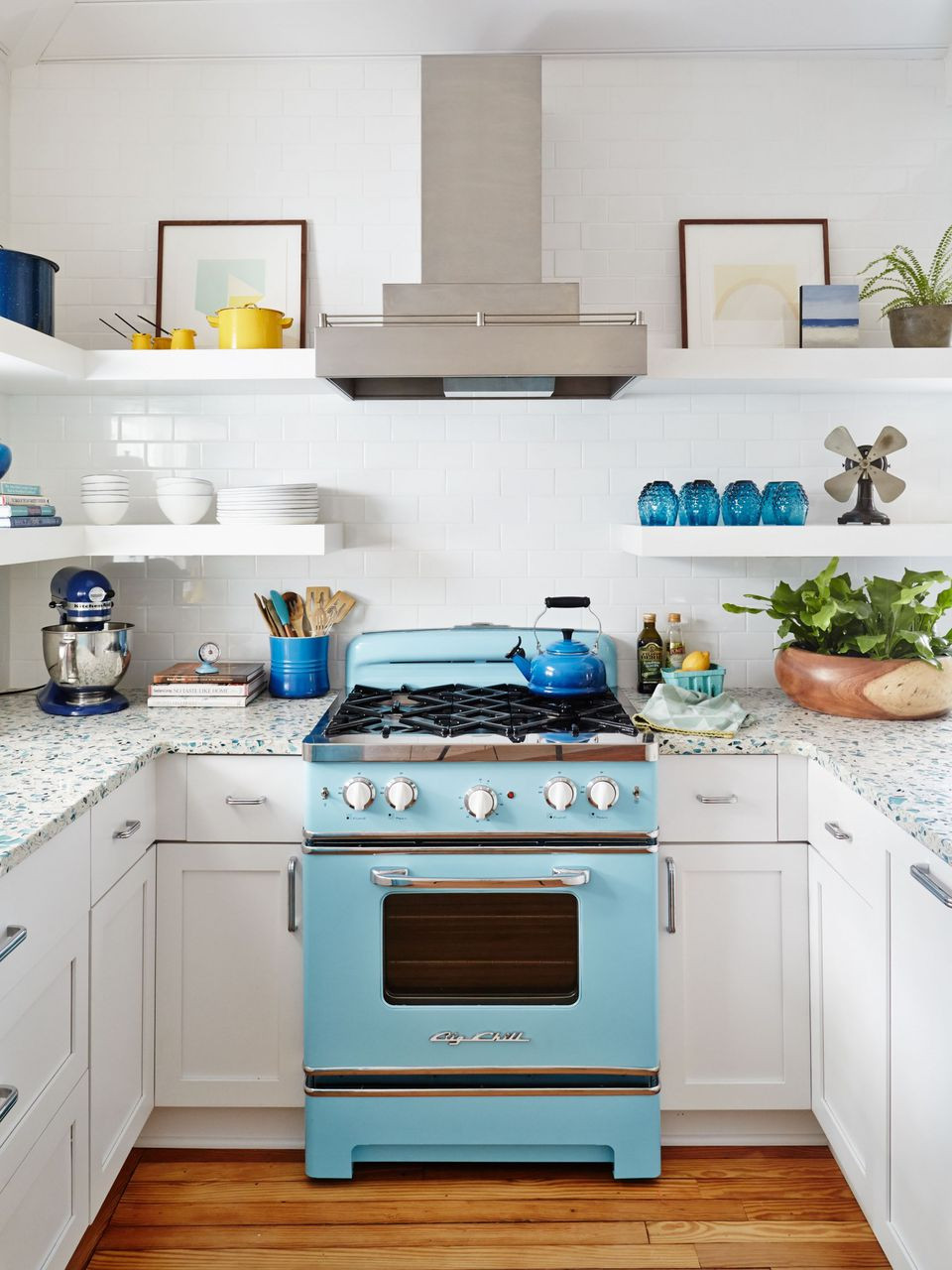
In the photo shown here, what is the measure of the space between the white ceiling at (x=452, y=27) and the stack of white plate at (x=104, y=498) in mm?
1256

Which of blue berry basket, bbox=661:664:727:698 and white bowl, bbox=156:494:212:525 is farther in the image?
white bowl, bbox=156:494:212:525

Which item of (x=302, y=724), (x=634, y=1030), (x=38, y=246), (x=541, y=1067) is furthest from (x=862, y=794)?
(x=38, y=246)

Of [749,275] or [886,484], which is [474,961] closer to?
[886,484]

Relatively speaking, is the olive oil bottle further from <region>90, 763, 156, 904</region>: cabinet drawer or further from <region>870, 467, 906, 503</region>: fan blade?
<region>90, 763, 156, 904</region>: cabinet drawer

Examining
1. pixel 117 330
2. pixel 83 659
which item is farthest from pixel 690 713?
pixel 117 330

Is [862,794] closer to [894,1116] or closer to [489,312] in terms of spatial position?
[894,1116]

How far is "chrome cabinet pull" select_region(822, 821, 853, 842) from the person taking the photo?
2074 mm

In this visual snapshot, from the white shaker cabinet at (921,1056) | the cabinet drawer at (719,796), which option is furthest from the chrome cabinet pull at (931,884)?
the cabinet drawer at (719,796)

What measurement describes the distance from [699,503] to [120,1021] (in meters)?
1.90

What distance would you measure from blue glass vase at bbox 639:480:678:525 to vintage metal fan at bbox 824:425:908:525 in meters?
0.46

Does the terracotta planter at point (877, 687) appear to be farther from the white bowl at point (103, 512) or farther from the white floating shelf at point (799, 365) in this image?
the white bowl at point (103, 512)

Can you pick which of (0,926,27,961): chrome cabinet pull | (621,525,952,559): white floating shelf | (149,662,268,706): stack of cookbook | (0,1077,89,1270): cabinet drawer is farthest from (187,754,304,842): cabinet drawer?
(621,525,952,559): white floating shelf

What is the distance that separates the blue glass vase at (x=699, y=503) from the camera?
271 cm

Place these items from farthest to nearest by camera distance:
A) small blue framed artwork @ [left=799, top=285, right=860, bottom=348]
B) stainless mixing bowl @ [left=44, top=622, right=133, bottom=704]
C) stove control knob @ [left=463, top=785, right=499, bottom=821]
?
small blue framed artwork @ [left=799, top=285, right=860, bottom=348] < stainless mixing bowl @ [left=44, top=622, right=133, bottom=704] < stove control knob @ [left=463, top=785, right=499, bottom=821]
